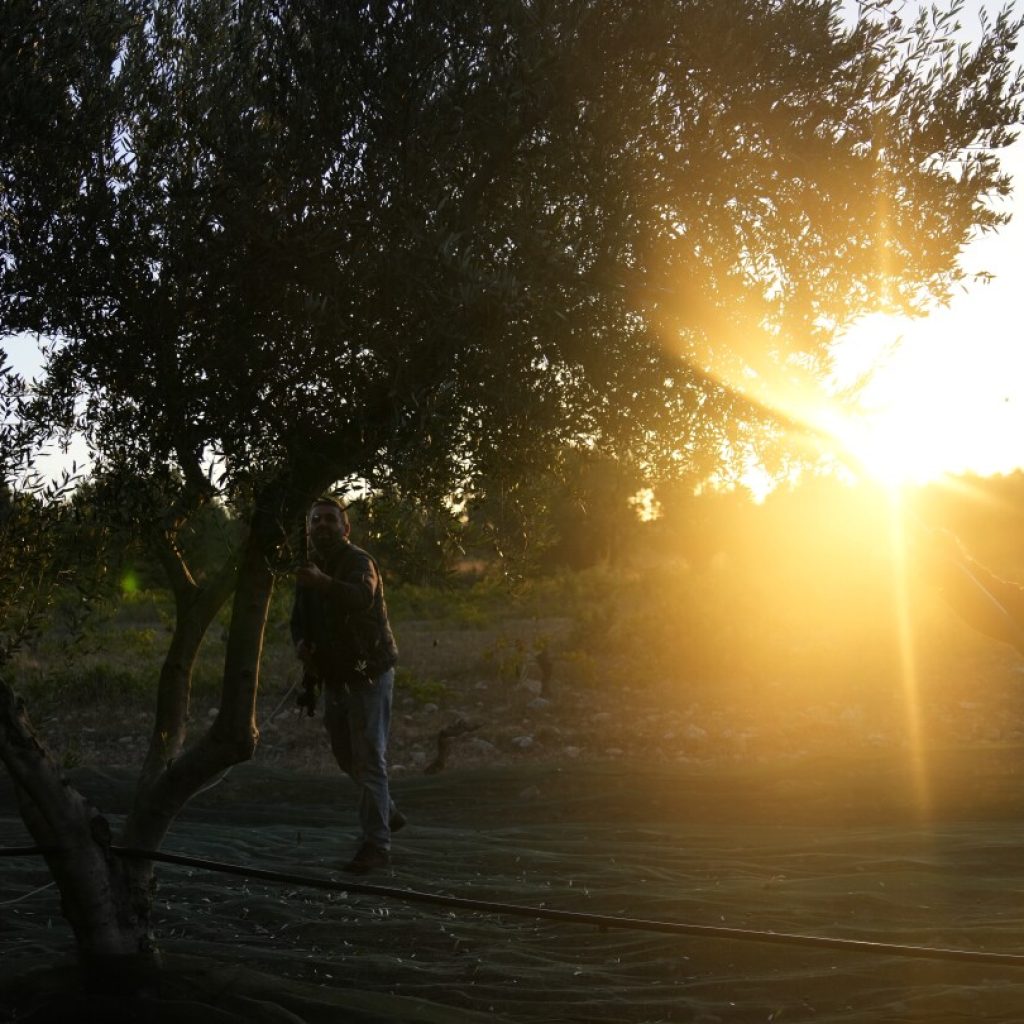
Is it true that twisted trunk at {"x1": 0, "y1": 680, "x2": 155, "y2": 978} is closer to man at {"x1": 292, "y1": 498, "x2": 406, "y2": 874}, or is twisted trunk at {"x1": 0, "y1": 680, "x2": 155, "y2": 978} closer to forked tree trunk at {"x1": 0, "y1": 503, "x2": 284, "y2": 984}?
forked tree trunk at {"x1": 0, "y1": 503, "x2": 284, "y2": 984}

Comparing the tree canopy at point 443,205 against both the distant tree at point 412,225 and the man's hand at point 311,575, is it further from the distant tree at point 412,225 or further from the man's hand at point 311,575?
the man's hand at point 311,575

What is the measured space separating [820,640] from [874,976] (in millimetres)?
15855

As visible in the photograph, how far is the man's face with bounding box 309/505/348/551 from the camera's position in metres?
8.65

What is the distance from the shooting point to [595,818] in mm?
11469

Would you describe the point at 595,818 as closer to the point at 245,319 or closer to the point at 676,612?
the point at 245,319

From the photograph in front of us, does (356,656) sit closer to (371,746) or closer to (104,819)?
(371,746)

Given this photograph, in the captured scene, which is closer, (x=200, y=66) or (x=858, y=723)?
(x=200, y=66)

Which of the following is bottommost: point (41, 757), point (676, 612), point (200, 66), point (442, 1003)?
point (442, 1003)

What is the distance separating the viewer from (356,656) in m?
8.74

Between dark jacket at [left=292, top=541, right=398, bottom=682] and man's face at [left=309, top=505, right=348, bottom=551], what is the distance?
0.26 ft

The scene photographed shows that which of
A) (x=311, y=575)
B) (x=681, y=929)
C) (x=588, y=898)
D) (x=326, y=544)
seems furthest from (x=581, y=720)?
(x=681, y=929)

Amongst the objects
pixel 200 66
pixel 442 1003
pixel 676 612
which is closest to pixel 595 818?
pixel 442 1003

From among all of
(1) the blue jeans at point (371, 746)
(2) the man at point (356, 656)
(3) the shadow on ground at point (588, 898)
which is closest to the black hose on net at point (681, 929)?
(3) the shadow on ground at point (588, 898)

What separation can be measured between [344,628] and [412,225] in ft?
12.3
